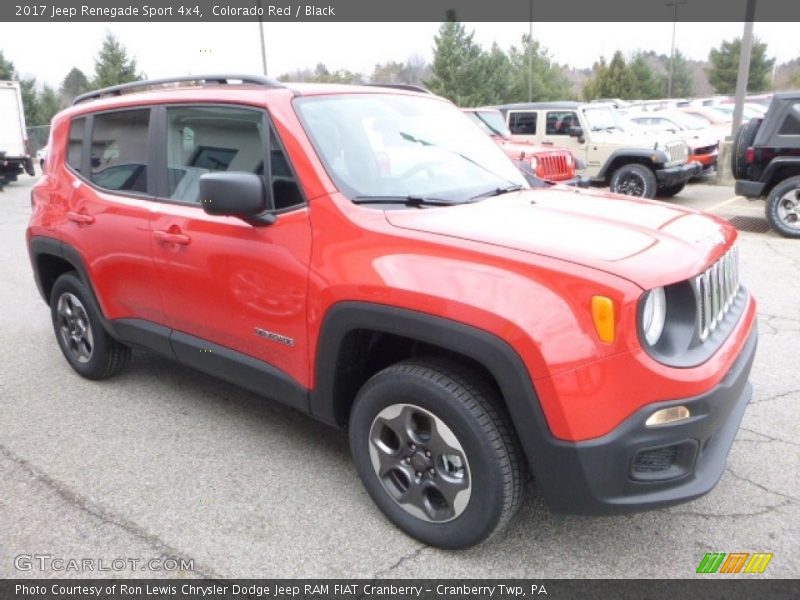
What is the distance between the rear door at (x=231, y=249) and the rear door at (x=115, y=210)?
0.15m

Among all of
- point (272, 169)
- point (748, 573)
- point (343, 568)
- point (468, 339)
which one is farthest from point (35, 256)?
point (748, 573)

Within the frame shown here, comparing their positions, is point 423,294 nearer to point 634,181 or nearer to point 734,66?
point 634,181

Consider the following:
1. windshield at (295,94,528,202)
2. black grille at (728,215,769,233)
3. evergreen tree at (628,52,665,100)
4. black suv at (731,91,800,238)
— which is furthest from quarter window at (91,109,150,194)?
evergreen tree at (628,52,665,100)

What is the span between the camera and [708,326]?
2541 mm

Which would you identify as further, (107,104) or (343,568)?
(107,104)

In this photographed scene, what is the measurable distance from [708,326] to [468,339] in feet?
3.13

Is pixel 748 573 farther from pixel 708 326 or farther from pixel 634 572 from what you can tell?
pixel 708 326

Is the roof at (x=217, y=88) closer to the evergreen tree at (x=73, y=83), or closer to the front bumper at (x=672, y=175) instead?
the front bumper at (x=672, y=175)

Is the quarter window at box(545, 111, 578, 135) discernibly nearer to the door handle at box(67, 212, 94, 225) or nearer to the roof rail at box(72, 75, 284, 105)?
the roof rail at box(72, 75, 284, 105)

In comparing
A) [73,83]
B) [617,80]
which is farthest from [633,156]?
[73,83]

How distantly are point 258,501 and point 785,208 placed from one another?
858cm

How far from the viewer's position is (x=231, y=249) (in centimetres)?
314

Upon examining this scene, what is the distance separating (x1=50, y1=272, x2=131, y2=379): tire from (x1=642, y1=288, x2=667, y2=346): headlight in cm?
329

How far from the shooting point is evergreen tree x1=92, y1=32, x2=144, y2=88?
4634cm
